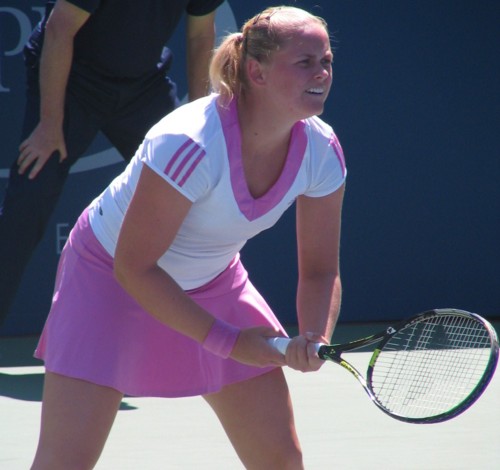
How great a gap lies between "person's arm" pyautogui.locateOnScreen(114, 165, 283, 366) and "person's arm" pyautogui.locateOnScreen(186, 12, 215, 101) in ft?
5.70

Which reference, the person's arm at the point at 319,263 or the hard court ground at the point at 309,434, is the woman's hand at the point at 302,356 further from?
the hard court ground at the point at 309,434

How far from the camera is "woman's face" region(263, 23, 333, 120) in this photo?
2.32 metres

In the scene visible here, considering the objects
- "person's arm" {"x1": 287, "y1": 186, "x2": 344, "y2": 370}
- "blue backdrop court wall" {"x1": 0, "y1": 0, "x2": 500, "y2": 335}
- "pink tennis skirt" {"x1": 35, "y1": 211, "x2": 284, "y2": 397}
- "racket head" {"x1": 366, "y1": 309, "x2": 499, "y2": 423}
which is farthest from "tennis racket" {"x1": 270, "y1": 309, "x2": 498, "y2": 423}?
"blue backdrop court wall" {"x1": 0, "y1": 0, "x2": 500, "y2": 335}

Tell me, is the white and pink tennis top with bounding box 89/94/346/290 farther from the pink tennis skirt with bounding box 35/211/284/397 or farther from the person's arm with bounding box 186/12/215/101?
the person's arm with bounding box 186/12/215/101

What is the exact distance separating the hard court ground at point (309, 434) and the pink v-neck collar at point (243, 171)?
1.10 metres

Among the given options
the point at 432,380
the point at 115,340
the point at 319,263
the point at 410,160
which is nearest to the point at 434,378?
the point at 432,380

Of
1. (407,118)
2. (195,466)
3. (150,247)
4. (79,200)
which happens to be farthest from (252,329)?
(407,118)

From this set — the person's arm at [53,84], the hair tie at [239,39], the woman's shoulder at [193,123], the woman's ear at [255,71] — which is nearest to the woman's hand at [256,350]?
the woman's shoulder at [193,123]

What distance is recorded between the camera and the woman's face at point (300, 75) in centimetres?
232

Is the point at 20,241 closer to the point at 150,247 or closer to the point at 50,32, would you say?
the point at 50,32

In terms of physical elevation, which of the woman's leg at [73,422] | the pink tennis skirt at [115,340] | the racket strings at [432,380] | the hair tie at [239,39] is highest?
the hair tie at [239,39]

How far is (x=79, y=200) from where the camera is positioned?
4762 millimetres

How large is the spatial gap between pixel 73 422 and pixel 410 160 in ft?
10.0

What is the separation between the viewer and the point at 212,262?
2.52 meters
